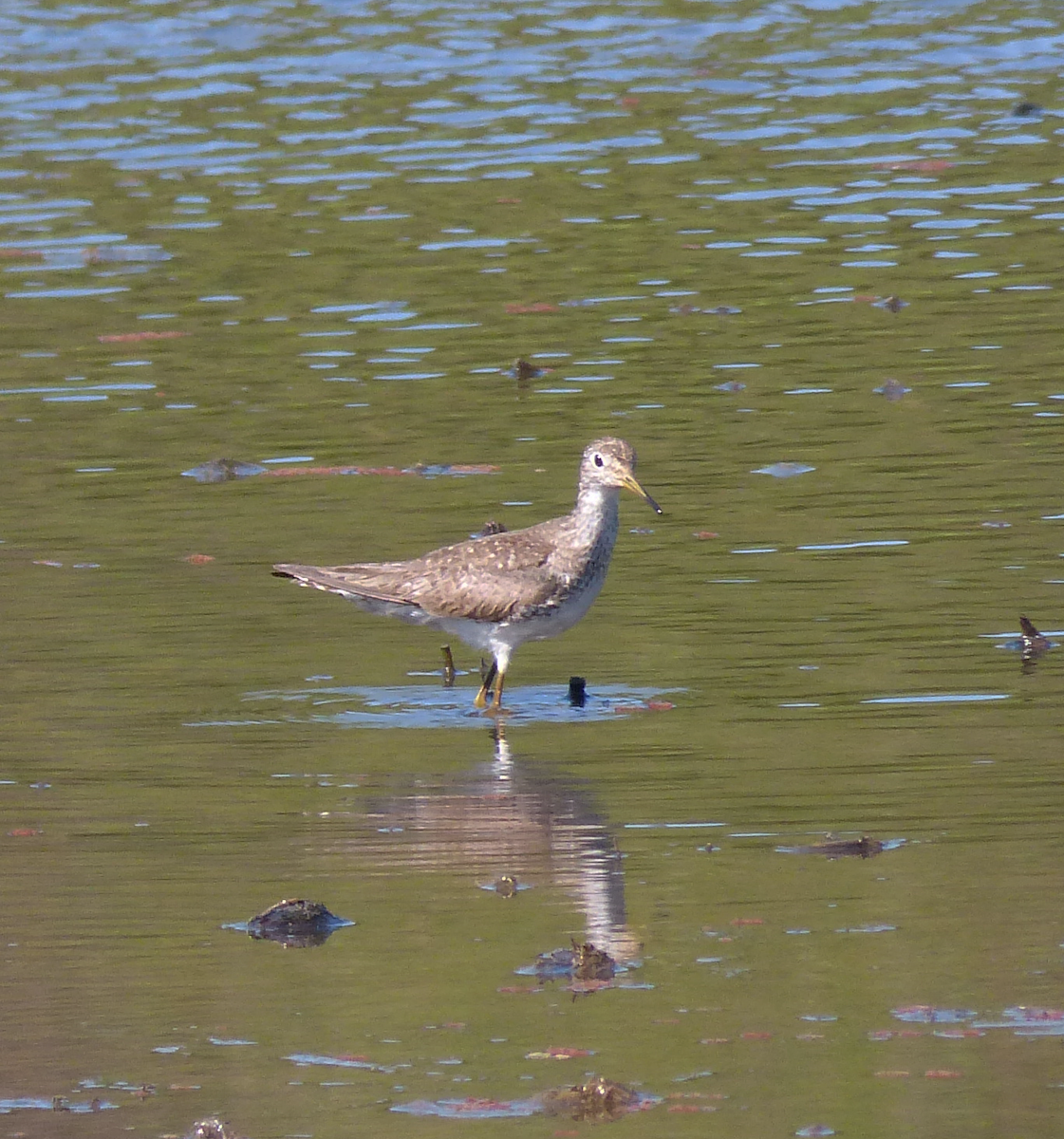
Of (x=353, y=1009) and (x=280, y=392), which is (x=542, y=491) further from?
(x=353, y=1009)

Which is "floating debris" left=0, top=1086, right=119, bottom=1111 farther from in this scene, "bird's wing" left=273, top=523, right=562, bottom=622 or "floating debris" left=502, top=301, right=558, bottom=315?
"floating debris" left=502, top=301, right=558, bottom=315

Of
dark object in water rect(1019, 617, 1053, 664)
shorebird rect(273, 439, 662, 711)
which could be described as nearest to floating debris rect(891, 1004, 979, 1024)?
dark object in water rect(1019, 617, 1053, 664)

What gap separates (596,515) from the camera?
1184 centimetres

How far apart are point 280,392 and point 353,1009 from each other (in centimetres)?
1011

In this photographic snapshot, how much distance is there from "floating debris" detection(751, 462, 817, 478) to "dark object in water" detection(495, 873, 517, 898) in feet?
20.5

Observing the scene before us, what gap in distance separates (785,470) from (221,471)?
11.6 feet

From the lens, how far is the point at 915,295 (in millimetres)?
19031

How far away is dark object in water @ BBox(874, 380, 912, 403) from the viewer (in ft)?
53.4

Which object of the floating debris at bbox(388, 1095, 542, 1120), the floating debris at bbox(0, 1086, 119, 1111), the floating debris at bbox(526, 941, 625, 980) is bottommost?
the floating debris at bbox(526, 941, 625, 980)

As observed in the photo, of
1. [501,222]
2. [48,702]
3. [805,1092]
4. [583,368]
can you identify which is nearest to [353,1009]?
[805,1092]

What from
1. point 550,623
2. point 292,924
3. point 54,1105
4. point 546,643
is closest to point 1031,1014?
point 292,924

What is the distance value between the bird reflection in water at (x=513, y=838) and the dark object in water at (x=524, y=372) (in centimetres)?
739

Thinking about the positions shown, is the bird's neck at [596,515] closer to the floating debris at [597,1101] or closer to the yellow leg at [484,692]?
the yellow leg at [484,692]

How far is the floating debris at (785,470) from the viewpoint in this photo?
14734 millimetres
